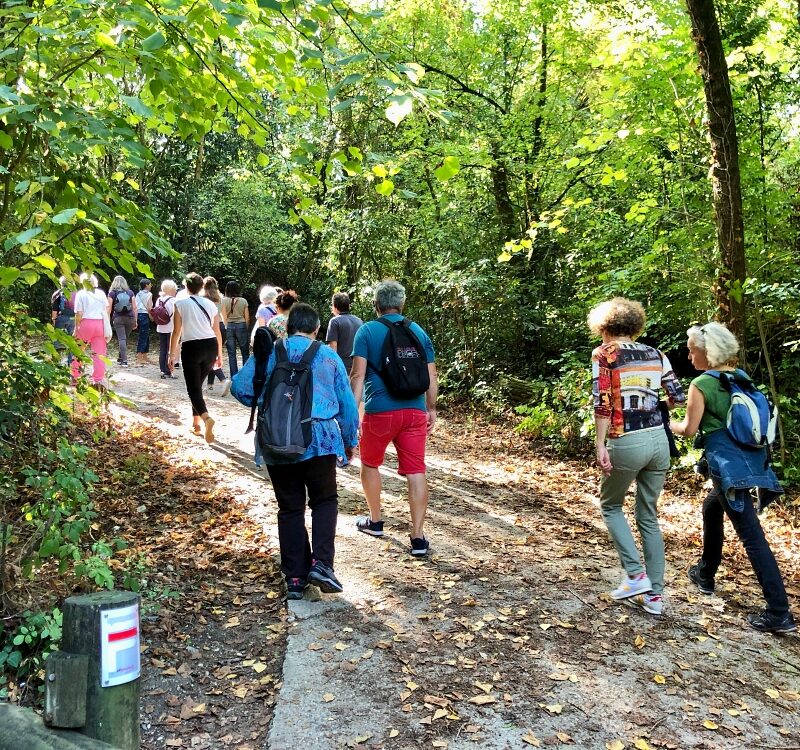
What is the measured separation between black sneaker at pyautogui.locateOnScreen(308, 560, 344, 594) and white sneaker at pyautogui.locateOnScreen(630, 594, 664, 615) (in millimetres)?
2158

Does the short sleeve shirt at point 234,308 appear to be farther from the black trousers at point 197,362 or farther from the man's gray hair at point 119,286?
the black trousers at point 197,362

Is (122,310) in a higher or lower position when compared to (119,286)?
lower

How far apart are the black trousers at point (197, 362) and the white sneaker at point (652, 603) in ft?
19.0

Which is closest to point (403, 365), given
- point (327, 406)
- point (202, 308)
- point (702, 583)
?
point (327, 406)

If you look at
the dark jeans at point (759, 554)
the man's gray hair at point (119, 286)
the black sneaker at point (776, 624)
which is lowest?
the black sneaker at point (776, 624)

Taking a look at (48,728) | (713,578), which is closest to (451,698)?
(48,728)

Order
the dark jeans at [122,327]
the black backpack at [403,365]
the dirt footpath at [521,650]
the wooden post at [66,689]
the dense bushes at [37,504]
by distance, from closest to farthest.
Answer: the wooden post at [66,689] < the dirt footpath at [521,650] < the dense bushes at [37,504] < the black backpack at [403,365] < the dark jeans at [122,327]

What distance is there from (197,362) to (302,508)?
4.38m

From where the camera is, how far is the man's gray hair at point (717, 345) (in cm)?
471

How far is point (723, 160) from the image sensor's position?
6.40m

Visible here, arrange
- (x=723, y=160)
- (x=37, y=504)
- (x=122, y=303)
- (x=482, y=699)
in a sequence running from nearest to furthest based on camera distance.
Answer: (x=482, y=699)
(x=37, y=504)
(x=723, y=160)
(x=122, y=303)

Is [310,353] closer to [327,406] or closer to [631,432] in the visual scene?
[327,406]

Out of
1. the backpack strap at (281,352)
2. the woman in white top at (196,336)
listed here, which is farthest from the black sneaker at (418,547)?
the woman in white top at (196,336)

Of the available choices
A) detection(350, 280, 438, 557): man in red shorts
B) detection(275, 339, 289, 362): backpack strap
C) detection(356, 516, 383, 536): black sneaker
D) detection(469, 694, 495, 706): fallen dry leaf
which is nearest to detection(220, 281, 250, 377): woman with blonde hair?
detection(356, 516, 383, 536): black sneaker
